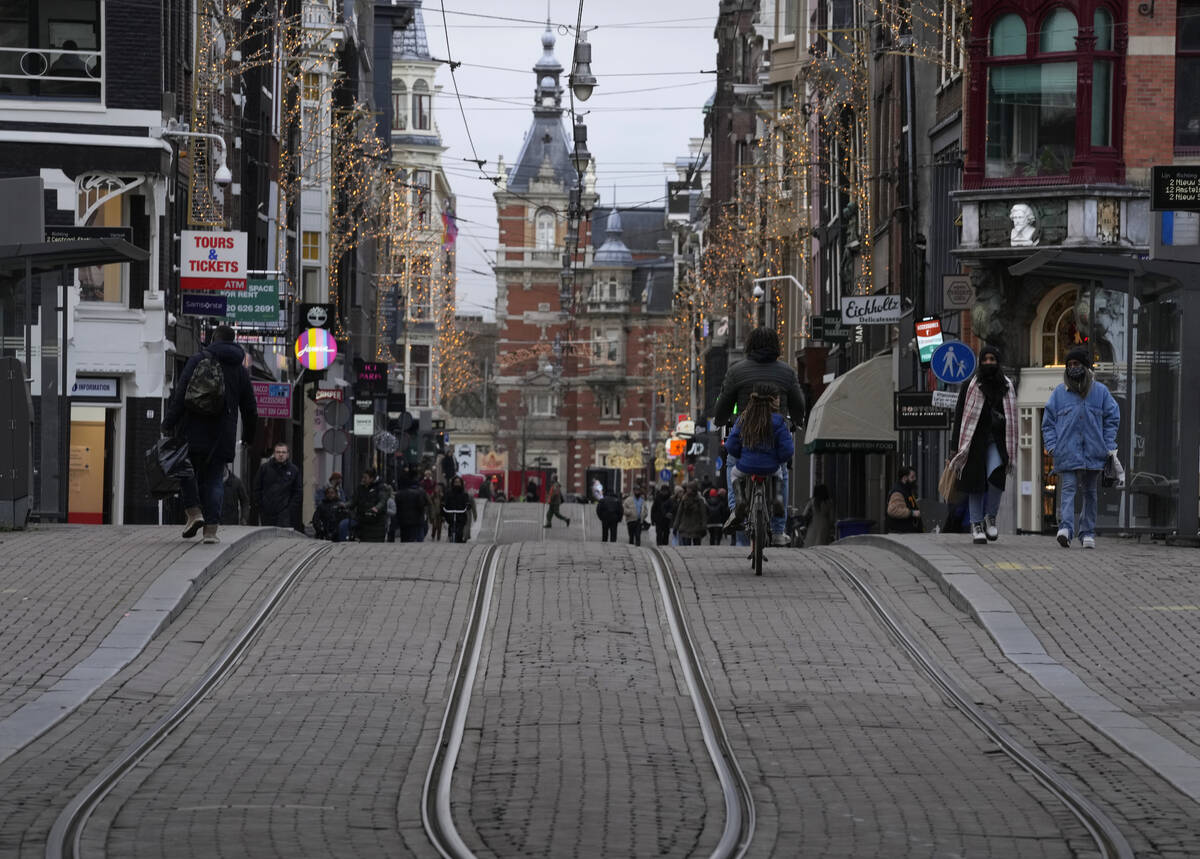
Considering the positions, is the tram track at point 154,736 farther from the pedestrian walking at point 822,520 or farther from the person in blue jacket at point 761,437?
the pedestrian walking at point 822,520

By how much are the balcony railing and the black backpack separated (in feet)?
67.3

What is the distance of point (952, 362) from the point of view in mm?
28969

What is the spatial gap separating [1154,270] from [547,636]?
7.86 meters

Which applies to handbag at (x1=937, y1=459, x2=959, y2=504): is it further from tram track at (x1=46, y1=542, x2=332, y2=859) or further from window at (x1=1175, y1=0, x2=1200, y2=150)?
window at (x1=1175, y1=0, x2=1200, y2=150)

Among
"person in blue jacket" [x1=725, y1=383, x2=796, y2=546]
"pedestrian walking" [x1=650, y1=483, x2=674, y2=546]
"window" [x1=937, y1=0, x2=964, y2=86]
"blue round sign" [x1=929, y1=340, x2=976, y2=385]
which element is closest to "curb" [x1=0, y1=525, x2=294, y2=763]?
"person in blue jacket" [x1=725, y1=383, x2=796, y2=546]

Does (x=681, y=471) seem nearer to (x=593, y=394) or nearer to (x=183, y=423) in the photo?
(x=593, y=394)

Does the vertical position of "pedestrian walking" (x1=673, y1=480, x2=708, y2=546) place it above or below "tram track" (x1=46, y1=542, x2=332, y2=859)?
below

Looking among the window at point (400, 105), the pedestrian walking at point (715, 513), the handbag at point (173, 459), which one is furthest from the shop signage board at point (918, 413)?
the window at point (400, 105)

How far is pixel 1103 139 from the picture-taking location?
1293 inches

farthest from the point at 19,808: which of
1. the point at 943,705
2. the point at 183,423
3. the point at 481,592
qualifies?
the point at 183,423

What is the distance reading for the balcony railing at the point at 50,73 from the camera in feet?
122

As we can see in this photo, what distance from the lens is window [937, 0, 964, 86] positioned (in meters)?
35.7

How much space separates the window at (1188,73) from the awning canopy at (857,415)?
1019 cm

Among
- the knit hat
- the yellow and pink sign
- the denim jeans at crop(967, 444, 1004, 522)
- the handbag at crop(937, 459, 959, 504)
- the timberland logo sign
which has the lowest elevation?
the denim jeans at crop(967, 444, 1004, 522)
